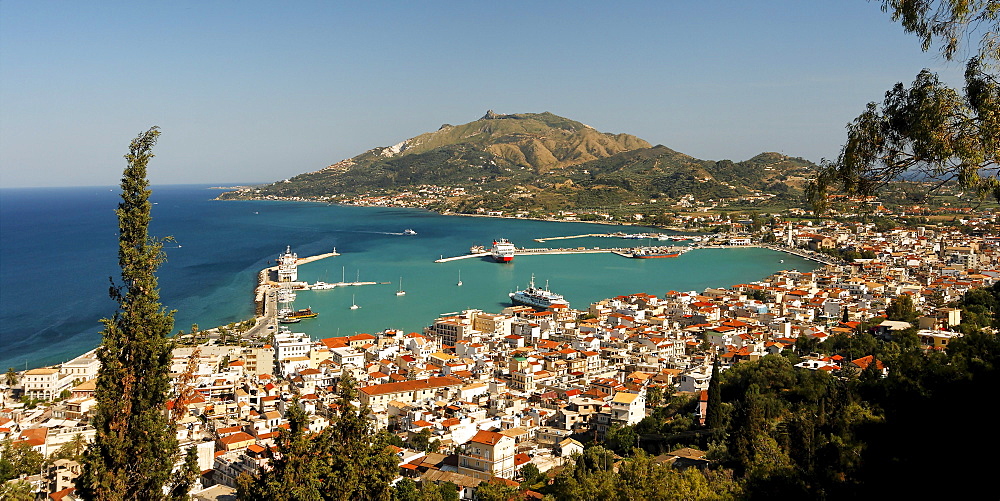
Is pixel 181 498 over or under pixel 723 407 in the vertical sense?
over

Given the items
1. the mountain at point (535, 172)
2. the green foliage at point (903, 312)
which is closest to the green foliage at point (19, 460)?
the green foliage at point (903, 312)

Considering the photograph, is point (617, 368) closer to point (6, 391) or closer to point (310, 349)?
point (310, 349)

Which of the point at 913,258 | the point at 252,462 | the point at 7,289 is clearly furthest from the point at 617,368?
the point at 7,289

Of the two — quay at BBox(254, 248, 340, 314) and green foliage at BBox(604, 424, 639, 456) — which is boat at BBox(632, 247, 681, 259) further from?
green foliage at BBox(604, 424, 639, 456)

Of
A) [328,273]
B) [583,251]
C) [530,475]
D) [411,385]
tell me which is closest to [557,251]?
[583,251]

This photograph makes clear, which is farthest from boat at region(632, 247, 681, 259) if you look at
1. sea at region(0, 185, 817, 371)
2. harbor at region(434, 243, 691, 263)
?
sea at region(0, 185, 817, 371)

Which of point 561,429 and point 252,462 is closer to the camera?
point 252,462

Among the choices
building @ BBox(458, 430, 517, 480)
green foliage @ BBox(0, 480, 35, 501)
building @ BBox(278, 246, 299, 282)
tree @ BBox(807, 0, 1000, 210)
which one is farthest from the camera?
building @ BBox(278, 246, 299, 282)
